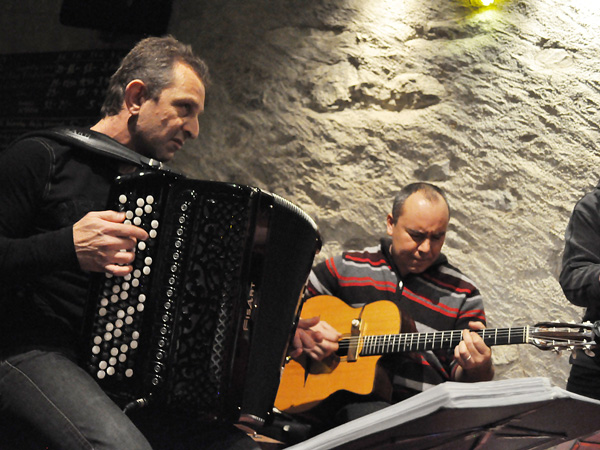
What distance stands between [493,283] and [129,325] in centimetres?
180

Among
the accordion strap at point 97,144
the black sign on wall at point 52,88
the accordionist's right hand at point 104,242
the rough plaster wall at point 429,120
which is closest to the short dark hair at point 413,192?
the rough plaster wall at point 429,120

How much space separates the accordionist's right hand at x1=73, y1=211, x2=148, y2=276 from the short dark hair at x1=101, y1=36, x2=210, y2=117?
1.67 feet

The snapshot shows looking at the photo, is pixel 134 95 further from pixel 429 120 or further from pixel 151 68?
pixel 429 120

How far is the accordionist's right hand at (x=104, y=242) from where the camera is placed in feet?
4.73

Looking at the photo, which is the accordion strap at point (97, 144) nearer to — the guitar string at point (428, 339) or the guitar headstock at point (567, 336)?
the guitar string at point (428, 339)

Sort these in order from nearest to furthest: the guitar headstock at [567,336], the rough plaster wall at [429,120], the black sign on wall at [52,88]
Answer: the guitar headstock at [567,336] < the rough plaster wall at [429,120] < the black sign on wall at [52,88]

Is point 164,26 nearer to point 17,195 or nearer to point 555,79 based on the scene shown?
point 555,79

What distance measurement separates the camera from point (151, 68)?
6.11ft

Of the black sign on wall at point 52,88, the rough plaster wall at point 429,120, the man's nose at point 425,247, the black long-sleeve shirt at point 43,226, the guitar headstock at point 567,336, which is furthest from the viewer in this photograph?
the black sign on wall at point 52,88

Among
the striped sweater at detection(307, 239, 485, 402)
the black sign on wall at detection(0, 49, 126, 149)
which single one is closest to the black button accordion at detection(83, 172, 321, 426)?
the striped sweater at detection(307, 239, 485, 402)

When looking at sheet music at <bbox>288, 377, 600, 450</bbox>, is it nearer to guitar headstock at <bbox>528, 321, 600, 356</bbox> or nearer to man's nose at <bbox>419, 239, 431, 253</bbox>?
guitar headstock at <bbox>528, 321, 600, 356</bbox>

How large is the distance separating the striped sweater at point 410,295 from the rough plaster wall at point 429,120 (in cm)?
37

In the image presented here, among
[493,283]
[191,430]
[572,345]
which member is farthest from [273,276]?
[493,283]

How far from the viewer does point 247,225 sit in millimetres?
1565
